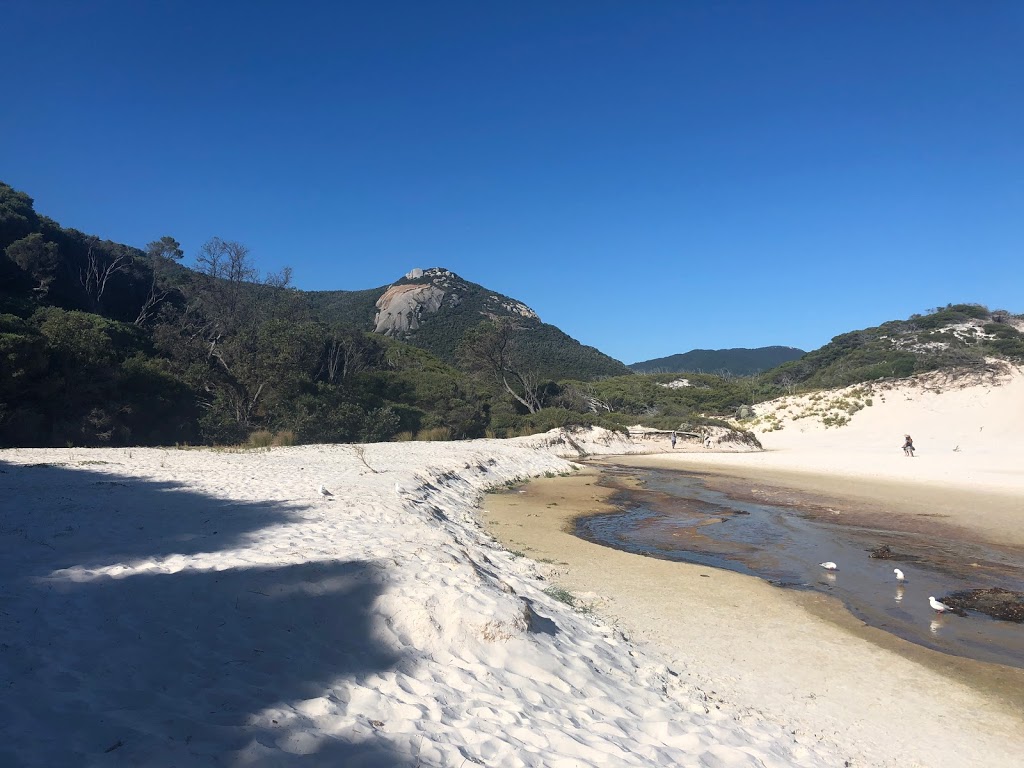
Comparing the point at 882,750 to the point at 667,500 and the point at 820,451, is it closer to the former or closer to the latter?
the point at 667,500

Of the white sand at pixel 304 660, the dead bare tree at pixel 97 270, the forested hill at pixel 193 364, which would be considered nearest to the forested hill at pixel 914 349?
the forested hill at pixel 193 364

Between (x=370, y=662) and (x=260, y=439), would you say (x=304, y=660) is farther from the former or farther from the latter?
(x=260, y=439)

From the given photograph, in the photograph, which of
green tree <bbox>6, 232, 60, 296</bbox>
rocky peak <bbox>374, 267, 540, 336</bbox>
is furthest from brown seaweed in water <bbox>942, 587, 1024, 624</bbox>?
rocky peak <bbox>374, 267, 540, 336</bbox>

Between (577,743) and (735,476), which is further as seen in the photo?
(735,476)

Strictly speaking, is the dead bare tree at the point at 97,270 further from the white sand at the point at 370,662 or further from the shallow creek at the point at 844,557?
the shallow creek at the point at 844,557

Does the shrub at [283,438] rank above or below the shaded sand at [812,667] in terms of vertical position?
above

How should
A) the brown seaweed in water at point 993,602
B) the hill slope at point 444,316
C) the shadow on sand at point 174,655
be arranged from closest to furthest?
1. the shadow on sand at point 174,655
2. the brown seaweed in water at point 993,602
3. the hill slope at point 444,316

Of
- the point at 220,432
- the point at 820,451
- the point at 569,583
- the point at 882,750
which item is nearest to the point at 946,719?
the point at 882,750

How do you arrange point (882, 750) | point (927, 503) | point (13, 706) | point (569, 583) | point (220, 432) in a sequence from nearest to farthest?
point (13, 706) → point (882, 750) → point (569, 583) → point (927, 503) → point (220, 432)

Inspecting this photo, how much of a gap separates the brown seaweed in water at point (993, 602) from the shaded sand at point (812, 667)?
1.90 meters

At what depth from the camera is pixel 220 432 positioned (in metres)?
22.2

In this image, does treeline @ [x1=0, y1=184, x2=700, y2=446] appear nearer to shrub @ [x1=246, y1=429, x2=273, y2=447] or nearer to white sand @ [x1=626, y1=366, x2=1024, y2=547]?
shrub @ [x1=246, y1=429, x2=273, y2=447]

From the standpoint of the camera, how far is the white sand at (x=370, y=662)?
335 cm

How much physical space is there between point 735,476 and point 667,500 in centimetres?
744
